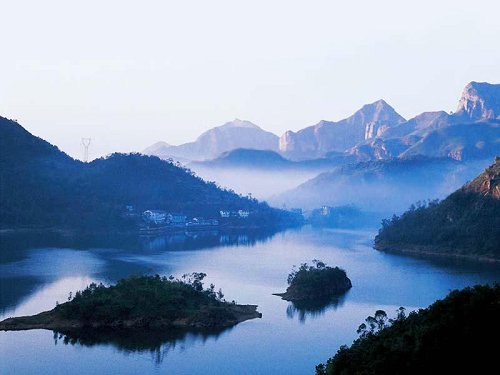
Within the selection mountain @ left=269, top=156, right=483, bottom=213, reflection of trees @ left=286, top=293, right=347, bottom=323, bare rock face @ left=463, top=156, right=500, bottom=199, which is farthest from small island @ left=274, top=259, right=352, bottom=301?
mountain @ left=269, top=156, right=483, bottom=213

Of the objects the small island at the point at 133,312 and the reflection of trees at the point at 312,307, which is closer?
the small island at the point at 133,312

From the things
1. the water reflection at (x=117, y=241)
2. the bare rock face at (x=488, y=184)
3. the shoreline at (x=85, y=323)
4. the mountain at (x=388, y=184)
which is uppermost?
the mountain at (x=388, y=184)

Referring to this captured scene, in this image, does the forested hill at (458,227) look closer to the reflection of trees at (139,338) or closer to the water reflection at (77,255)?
the water reflection at (77,255)

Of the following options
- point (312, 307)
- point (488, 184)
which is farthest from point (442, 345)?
point (488, 184)

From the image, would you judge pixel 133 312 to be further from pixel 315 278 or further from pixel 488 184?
pixel 488 184

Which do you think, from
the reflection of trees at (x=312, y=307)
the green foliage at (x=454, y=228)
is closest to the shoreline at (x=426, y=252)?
the green foliage at (x=454, y=228)

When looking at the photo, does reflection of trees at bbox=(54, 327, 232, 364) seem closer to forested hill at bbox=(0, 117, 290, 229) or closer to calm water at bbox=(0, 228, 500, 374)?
calm water at bbox=(0, 228, 500, 374)
